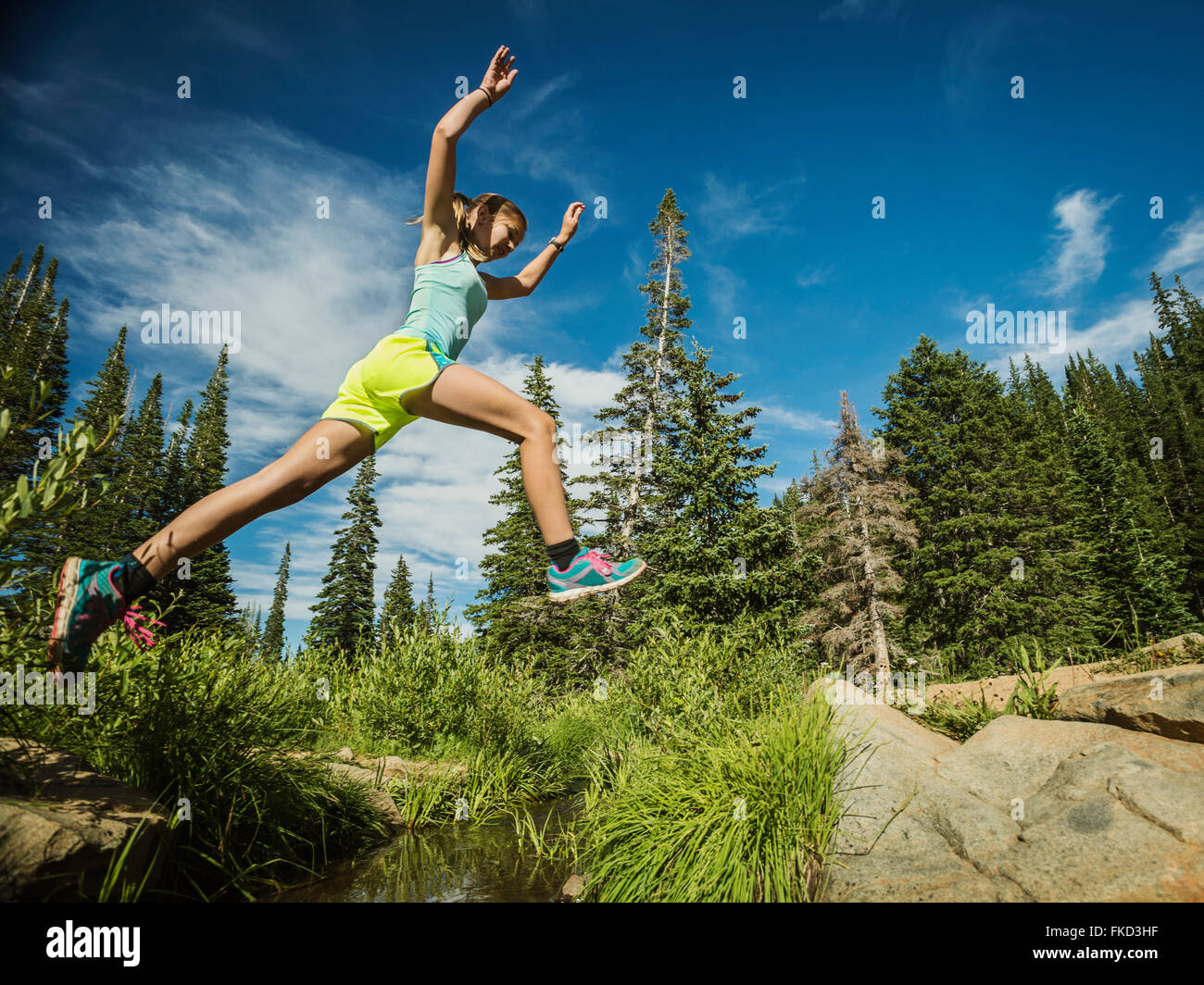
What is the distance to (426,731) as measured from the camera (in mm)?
6871

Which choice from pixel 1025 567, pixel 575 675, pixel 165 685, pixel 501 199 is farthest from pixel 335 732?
pixel 1025 567

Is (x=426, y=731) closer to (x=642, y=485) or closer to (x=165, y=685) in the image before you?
(x=165, y=685)

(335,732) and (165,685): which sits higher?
(165,685)

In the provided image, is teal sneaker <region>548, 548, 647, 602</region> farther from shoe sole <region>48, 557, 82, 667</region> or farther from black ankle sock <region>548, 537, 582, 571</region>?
shoe sole <region>48, 557, 82, 667</region>

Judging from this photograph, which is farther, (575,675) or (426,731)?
(575,675)

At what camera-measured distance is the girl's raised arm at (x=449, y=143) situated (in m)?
2.47

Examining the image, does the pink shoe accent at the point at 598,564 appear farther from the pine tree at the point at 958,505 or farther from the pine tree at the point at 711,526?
the pine tree at the point at 958,505

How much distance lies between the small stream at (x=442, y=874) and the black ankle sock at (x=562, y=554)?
236cm

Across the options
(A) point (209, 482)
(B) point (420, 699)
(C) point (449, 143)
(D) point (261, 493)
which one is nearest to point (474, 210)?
(C) point (449, 143)

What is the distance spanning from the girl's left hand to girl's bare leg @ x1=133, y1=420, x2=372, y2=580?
201 cm

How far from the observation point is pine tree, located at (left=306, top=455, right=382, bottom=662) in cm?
2953
